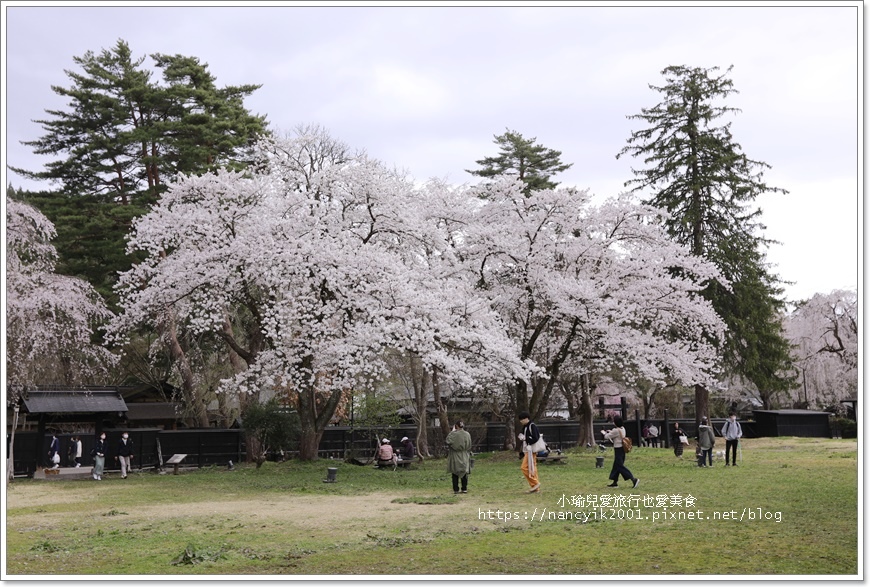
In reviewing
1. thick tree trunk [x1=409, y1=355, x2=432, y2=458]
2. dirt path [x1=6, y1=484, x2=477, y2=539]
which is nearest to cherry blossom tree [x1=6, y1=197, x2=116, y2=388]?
dirt path [x1=6, y1=484, x2=477, y2=539]

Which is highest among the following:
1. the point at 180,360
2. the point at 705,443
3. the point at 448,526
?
the point at 180,360

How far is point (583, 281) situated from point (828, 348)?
24.8 m

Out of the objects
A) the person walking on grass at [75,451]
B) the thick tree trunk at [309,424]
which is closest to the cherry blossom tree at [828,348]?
the thick tree trunk at [309,424]

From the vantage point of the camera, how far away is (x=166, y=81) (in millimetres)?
31047

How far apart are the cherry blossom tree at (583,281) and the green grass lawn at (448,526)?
5436 millimetres

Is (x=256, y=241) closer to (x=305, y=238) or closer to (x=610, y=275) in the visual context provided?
(x=305, y=238)

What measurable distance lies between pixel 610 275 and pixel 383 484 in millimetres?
10387


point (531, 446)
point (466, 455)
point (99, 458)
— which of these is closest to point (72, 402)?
point (99, 458)

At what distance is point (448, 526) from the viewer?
36.4 ft

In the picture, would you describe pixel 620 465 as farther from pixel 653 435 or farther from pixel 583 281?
pixel 653 435

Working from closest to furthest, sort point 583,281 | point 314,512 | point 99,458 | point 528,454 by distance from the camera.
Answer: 1. point 314,512
2. point 528,454
3. point 99,458
4. point 583,281

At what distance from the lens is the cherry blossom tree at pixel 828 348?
41.2m

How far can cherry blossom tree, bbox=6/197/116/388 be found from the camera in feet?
66.0

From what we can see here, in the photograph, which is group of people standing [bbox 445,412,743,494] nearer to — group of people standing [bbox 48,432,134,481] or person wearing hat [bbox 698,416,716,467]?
person wearing hat [bbox 698,416,716,467]
